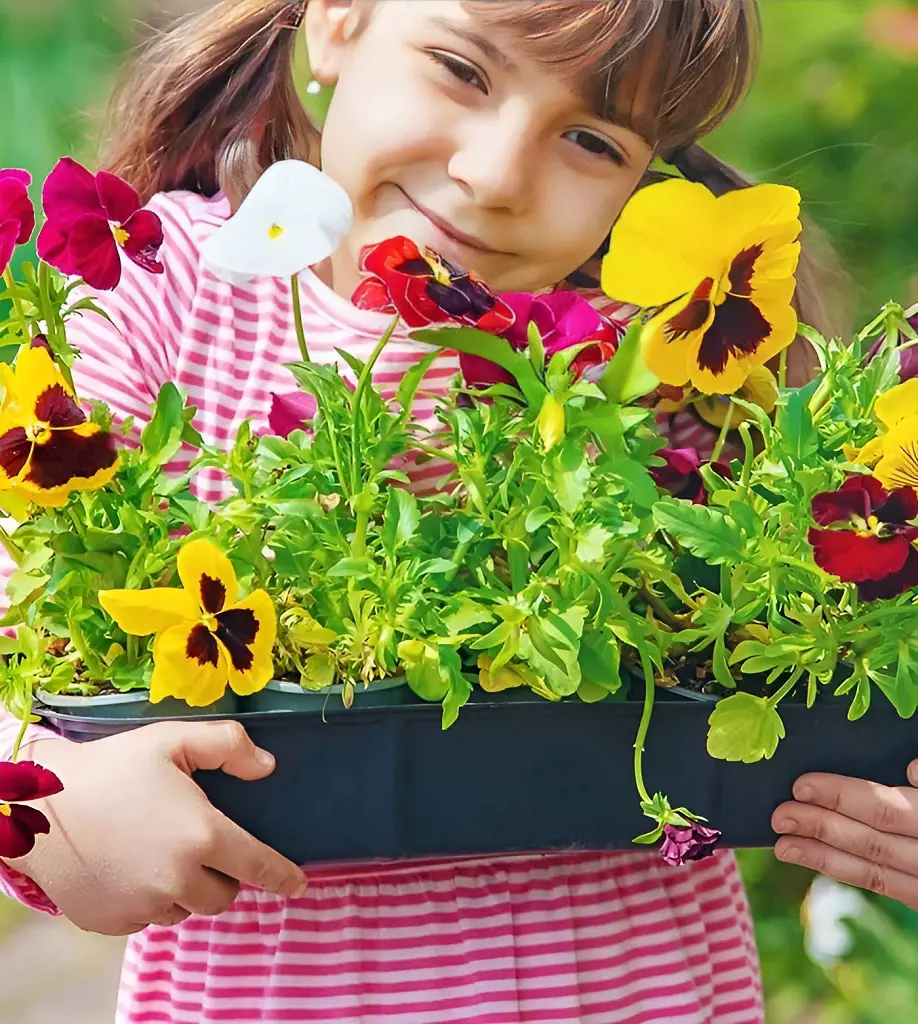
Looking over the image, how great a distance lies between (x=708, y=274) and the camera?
1.75ft

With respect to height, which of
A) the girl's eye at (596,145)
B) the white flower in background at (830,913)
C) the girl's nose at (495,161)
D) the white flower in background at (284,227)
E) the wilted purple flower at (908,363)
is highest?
the girl's eye at (596,145)

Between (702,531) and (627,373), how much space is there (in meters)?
0.08

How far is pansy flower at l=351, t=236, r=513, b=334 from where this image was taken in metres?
0.56

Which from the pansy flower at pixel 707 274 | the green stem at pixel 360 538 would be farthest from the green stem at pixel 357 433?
the pansy flower at pixel 707 274

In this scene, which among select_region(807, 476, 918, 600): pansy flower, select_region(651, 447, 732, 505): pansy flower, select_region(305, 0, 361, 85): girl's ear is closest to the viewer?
select_region(807, 476, 918, 600): pansy flower

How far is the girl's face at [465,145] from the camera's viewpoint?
0.69 metres

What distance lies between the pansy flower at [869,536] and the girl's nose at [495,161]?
262 mm

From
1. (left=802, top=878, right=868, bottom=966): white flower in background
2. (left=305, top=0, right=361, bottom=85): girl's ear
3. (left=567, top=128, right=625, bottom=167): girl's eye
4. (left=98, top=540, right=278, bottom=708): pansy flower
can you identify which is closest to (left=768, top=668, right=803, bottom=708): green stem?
(left=98, top=540, right=278, bottom=708): pansy flower

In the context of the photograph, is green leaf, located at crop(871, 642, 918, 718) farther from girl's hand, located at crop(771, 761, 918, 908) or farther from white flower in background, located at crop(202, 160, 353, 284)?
white flower in background, located at crop(202, 160, 353, 284)

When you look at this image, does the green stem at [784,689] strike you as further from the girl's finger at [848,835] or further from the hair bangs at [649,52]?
the hair bangs at [649,52]

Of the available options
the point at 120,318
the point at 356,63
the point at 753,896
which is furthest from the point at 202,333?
the point at 753,896

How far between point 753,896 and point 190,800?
967 millimetres

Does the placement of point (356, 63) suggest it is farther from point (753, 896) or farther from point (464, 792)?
point (753, 896)

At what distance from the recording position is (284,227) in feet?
1.83
